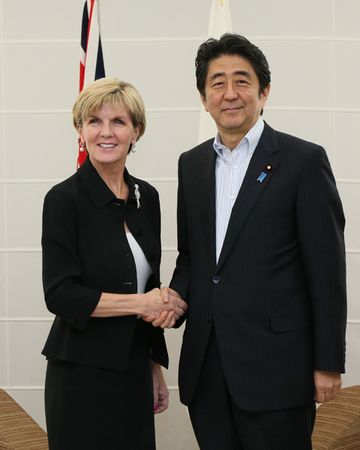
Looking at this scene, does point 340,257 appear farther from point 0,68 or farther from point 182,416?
point 0,68

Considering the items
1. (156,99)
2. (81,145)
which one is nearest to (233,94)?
(81,145)

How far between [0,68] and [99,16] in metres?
0.58

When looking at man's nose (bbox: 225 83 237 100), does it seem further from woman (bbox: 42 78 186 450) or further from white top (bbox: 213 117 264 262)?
woman (bbox: 42 78 186 450)

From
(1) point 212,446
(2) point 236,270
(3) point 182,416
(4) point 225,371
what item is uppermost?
(2) point 236,270

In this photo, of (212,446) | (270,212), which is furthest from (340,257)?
(212,446)

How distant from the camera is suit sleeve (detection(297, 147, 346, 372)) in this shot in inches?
78.1

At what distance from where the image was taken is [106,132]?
212cm

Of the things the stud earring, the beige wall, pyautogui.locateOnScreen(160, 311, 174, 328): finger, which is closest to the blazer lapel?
pyautogui.locateOnScreen(160, 311, 174, 328): finger

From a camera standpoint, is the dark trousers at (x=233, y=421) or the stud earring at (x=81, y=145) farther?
the stud earring at (x=81, y=145)

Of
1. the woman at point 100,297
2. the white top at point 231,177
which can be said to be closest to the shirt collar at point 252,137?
the white top at point 231,177

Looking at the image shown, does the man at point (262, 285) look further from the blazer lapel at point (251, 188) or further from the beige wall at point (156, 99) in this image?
the beige wall at point (156, 99)

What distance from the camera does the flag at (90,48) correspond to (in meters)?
3.16

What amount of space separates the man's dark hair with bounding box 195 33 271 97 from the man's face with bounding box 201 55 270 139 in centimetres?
1

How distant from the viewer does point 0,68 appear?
3.54 meters
